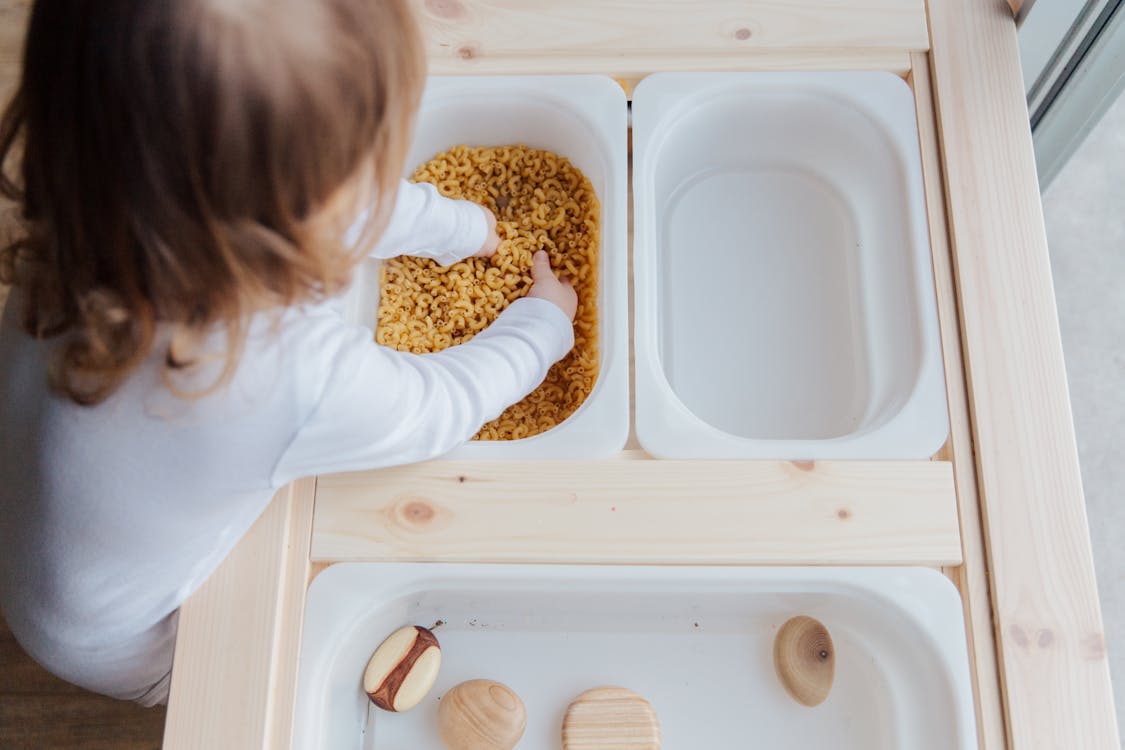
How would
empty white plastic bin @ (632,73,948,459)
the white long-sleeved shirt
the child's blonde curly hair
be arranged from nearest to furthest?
the child's blonde curly hair, the white long-sleeved shirt, empty white plastic bin @ (632,73,948,459)

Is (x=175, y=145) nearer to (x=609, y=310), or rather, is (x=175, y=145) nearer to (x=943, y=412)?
(x=609, y=310)

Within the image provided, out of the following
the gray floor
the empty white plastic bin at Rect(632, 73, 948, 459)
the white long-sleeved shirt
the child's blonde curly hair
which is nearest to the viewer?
the child's blonde curly hair

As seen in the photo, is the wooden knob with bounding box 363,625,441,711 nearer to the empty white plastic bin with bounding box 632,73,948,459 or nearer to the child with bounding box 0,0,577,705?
the child with bounding box 0,0,577,705

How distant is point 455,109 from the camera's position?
0.98 meters

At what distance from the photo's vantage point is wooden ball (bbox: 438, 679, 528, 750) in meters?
0.80

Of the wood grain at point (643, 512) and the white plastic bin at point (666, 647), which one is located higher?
the wood grain at point (643, 512)

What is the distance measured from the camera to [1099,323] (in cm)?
137

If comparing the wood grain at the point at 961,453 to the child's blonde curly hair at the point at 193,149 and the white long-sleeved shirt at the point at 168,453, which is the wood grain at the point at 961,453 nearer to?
the white long-sleeved shirt at the point at 168,453

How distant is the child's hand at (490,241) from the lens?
961 millimetres

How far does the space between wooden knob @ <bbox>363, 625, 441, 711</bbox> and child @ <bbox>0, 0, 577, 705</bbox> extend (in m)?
0.17

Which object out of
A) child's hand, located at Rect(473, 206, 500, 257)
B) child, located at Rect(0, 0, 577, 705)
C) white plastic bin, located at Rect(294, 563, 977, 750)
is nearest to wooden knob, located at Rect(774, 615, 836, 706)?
white plastic bin, located at Rect(294, 563, 977, 750)

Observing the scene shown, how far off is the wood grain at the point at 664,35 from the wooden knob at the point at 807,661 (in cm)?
57

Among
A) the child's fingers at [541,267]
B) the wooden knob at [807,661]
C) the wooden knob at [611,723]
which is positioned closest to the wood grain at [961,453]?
the wooden knob at [807,661]

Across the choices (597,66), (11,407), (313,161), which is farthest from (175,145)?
(597,66)
